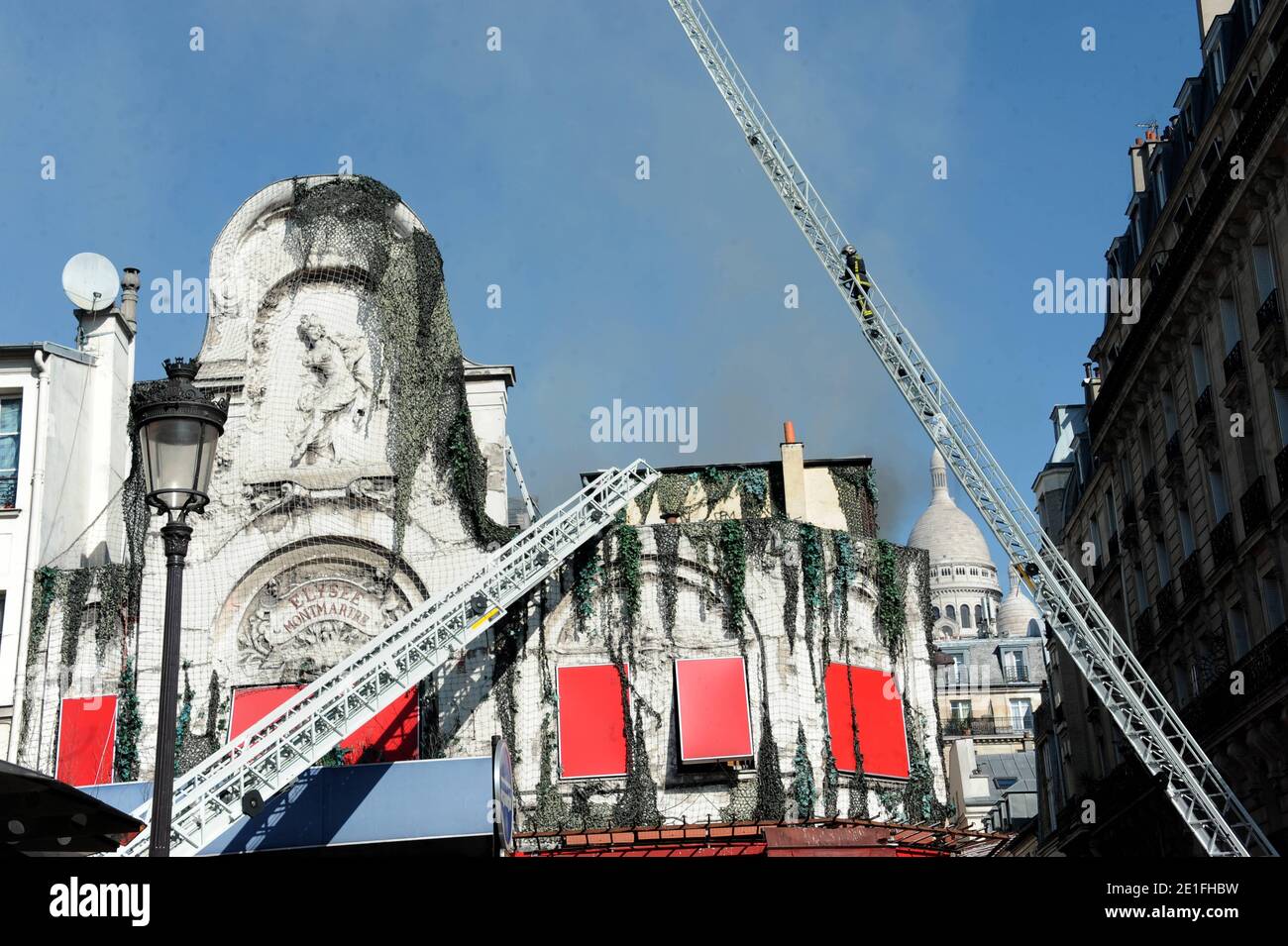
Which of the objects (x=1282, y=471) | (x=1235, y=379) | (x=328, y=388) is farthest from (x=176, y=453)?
(x=1235, y=379)

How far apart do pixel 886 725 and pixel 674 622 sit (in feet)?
19.5

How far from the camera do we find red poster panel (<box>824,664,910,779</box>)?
36594 mm

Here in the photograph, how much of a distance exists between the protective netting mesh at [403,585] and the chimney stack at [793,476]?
1333 mm

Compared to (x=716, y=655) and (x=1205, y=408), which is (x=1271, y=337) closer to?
(x=1205, y=408)

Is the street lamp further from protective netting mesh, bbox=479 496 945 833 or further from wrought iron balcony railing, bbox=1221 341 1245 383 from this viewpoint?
wrought iron balcony railing, bbox=1221 341 1245 383

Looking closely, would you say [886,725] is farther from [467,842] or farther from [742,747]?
[467,842]

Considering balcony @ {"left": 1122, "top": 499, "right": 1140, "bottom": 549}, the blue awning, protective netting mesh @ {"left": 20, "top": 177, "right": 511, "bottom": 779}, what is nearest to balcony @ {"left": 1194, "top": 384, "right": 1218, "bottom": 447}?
balcony @ {"left": 1122, "top": 499, "right": 1140, "bottom": 549}

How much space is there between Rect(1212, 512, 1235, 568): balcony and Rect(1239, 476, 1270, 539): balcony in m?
1.11

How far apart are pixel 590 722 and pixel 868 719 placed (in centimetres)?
688

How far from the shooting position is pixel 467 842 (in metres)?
30.7

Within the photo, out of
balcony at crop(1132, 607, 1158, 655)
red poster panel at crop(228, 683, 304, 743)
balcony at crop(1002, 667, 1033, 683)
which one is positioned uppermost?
balcony at crop(1002, 667, 1033, 683)

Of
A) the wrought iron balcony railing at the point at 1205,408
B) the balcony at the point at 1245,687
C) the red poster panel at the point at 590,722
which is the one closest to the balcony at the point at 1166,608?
the balcony at the point at 1245,687
